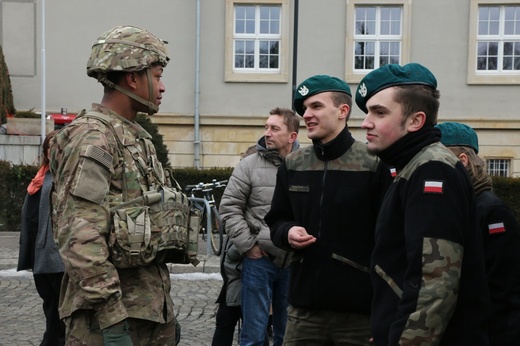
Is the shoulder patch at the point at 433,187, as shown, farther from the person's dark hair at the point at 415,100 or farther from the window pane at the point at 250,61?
the window pane at the point at 250,61

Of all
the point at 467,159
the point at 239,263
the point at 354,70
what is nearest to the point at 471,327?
the point at 467,159

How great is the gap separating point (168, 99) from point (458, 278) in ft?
66.8

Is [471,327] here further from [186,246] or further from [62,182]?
[62,182]

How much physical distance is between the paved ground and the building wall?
1065 centimetres

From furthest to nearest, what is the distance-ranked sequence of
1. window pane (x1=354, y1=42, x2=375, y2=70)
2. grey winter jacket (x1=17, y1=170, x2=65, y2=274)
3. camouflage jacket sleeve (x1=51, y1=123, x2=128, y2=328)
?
window pane (x1=354, y1=42, x2=375, y2=70) < grey winter jacket (x1=17, y1=170, x2=65, y2=274) < camouflage jacket sleeve (x1=51, y1=123, x2=128, y2=328)

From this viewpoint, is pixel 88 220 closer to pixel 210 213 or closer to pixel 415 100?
pixel 415 100

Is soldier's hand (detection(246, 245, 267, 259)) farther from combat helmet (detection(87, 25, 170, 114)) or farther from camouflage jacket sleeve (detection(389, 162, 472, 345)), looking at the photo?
camouflage jacket sleeve (detection(389, 162, 472, 345))

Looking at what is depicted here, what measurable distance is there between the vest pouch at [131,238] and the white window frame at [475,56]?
20463 millimetres

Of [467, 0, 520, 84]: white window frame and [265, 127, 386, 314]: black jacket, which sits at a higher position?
[467, 0, 520, 84]: white window frame

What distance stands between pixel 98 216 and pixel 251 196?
2520 mm

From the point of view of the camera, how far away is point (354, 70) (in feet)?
74.0

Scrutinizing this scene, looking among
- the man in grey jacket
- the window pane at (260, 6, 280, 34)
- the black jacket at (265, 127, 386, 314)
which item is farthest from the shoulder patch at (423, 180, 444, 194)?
the window pane at (260, 6, 280, 34)

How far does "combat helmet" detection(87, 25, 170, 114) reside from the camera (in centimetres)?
337

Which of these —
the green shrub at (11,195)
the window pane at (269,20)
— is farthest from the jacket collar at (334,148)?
the window pane at (269,20)
